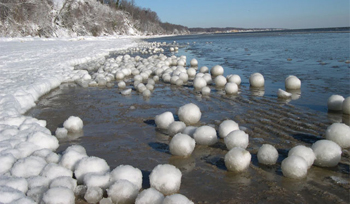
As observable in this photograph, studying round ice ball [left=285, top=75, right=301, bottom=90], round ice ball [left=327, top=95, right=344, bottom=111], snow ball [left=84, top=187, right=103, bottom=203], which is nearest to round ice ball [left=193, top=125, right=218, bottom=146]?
snow ball [left=84, top=187, right=103, bottom=203]

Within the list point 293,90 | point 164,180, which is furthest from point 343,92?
point 164,180

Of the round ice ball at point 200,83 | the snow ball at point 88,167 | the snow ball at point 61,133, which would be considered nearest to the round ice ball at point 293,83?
the round ice ball at point 200,83

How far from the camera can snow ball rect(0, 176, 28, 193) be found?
252 cm

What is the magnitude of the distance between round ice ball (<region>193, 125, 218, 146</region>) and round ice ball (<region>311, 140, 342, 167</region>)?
3.97ft

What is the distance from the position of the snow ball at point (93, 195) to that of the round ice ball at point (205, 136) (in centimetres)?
155

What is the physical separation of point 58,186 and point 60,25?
51277mm

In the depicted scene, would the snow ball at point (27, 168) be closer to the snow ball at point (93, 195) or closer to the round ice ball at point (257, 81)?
the snow ball at point (93, 195)

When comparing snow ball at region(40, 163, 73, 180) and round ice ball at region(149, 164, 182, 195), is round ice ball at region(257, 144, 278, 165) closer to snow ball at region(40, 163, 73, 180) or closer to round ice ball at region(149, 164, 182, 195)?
round ice ball at region(149, 164, 182, 195)

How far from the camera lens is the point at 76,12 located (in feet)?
174

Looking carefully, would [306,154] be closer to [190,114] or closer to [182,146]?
[182,146]

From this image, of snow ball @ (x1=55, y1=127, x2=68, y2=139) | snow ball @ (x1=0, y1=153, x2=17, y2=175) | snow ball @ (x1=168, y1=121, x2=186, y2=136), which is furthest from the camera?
snow ball @ (x1=55, y1=127, x2=68, y2=139)

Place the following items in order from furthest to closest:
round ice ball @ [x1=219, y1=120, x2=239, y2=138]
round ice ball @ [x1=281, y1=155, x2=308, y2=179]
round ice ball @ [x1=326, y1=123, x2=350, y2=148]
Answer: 1. round ice ball @ [x1=219, y1=120, x2=239, y2=138]
2. round ice ball @ [x1=326, y1=123, x2=350, y2=148]
3. round ice ball @ [x1=281, y1=155, x2=308, y2=179]

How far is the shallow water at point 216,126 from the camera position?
269cm

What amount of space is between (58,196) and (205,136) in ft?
6.40
